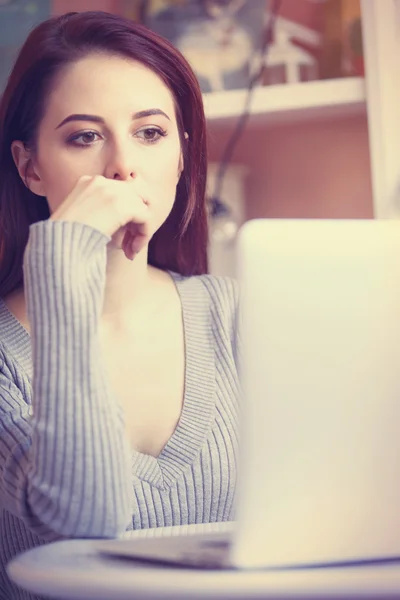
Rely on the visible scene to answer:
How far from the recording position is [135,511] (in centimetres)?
117

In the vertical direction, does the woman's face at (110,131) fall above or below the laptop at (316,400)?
above

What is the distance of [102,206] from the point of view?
0.99 metres

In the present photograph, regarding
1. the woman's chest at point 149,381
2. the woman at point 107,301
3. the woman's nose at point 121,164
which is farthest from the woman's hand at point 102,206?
the woman's chest at point 149,381

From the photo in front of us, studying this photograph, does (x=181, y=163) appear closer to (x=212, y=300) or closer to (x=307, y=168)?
(x=212, y=300)

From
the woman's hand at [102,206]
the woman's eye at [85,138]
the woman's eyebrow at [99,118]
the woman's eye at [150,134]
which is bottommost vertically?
the woman's hand at [102,206]

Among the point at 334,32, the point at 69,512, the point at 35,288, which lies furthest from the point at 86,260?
the point at 334,32

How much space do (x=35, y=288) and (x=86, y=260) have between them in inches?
2.4

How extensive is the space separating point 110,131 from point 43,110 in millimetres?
164

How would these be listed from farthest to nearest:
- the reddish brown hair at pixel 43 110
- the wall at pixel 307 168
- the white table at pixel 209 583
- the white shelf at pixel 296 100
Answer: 1. the wall at pixel 307 168
2. the white shelf at pixel 296 100
3. the reddish brown hair at pixel 43 110
4. the white table at pixel 209 583

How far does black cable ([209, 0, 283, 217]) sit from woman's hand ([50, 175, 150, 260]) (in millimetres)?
787

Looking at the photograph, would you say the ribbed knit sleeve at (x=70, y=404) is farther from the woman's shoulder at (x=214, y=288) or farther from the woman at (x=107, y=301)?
the woman's shoulder at (x=214, y=288)

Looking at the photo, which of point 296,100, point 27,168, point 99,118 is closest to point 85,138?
point 99,118

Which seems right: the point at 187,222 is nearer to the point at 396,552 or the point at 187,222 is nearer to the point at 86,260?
the point at 86,260

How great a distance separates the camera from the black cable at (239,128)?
1798 millimetres
